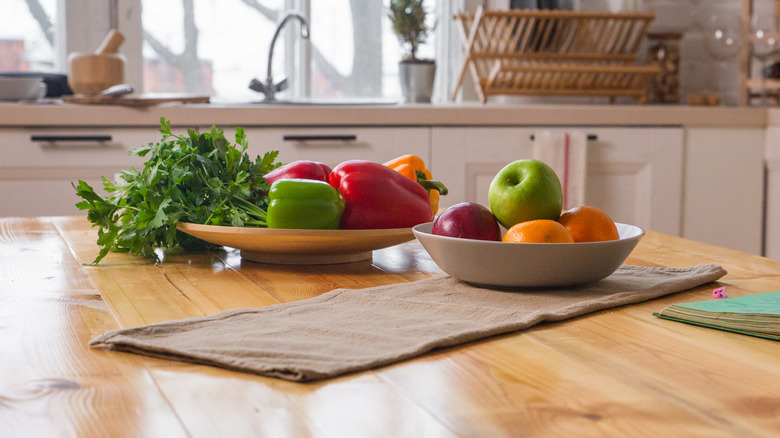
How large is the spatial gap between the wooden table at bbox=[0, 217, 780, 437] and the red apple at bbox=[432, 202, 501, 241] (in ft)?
0.51

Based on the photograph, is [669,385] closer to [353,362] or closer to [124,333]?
[353,362]

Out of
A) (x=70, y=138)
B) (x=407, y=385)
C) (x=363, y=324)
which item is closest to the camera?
(x=407, y=385)

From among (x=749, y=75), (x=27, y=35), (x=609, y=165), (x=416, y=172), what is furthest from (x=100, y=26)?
(x=749, y=75)

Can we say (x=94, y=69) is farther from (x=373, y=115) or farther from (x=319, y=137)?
(x=373, y=115)

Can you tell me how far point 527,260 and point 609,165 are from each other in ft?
6.51

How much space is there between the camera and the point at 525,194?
33.9 inches

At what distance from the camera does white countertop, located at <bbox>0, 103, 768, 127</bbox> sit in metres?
2.32

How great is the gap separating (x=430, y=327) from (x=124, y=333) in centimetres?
25

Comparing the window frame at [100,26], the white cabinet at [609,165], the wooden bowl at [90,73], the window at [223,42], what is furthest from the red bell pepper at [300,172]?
the window frame at [100,26]

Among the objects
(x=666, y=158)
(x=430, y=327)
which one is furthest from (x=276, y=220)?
(x=666, y=158)

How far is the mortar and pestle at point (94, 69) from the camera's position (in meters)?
2.58

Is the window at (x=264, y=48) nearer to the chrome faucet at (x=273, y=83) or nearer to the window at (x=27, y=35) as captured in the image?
the chrome faucet at (x=273, y=83)

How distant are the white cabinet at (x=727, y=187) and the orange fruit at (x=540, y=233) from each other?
210cm

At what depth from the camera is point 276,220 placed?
37.8 inches
